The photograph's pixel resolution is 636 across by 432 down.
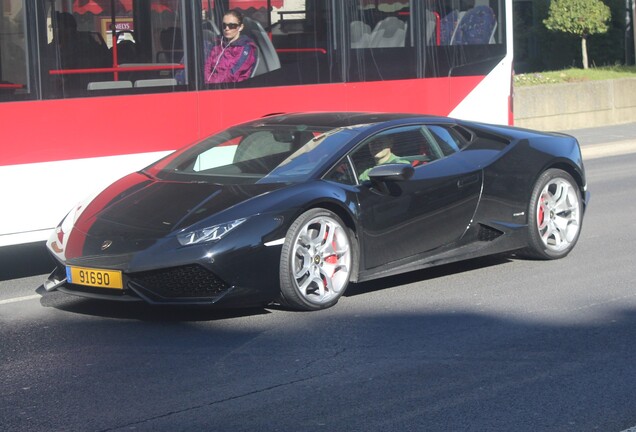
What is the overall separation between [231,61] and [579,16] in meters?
20.7

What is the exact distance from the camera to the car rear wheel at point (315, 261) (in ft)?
23.2

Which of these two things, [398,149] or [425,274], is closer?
[398,149]

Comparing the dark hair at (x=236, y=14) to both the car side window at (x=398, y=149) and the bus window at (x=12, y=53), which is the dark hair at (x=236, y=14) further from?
the car side window at (x=398, y=149)

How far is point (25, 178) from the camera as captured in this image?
8.67 meters

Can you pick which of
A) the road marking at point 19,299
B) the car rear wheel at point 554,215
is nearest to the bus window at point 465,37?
the car rear wheel at point 554,215

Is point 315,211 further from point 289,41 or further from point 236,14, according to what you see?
point 289,41

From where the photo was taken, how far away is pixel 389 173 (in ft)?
25.0

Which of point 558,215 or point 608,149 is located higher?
point 558,215

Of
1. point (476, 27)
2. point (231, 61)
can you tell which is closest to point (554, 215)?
point (231, 61)

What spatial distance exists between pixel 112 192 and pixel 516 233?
3.10m

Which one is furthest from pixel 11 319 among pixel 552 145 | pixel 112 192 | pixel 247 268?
pixel 552 145

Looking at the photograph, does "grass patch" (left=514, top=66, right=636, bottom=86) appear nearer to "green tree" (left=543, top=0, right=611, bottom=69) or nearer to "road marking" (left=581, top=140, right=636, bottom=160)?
"green tree" (left=543, top=0, right=611, bottom=69)

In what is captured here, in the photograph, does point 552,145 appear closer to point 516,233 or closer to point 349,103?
point 516,233

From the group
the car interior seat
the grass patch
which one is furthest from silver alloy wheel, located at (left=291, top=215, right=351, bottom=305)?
the grass patch
